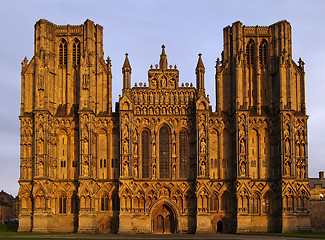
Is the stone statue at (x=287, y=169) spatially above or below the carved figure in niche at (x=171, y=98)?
below

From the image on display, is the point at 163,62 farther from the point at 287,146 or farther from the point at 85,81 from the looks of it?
the point at 287,146

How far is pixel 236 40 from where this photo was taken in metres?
74.9

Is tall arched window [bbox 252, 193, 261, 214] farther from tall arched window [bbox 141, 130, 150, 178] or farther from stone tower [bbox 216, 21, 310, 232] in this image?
tall arched window [bbox 141, 130, 150, 178]

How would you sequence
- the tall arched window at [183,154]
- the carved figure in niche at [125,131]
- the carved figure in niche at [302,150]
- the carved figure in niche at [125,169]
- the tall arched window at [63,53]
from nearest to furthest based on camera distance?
the carved figure in niche at [125,169], the carved figure in niche at [302,150], the carved figure in niche at [125,131], the tall arched window at [183,154], the tall arched window at [63,53]

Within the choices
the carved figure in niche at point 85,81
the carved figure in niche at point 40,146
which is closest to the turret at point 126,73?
the carved figure in niche at point 85,81

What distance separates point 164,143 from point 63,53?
1943 cm

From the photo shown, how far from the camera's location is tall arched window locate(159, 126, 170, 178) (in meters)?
72.0

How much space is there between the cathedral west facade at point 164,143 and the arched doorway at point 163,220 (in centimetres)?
13

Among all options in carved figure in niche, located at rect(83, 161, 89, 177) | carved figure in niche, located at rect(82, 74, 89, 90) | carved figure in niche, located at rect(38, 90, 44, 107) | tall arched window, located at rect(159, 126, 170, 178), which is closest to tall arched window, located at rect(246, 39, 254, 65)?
tall arched window, located at rect(159, 126, 170, 178)

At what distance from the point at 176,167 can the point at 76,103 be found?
16680mm

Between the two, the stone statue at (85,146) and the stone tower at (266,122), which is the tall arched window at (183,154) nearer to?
the stone tower at (266,122)

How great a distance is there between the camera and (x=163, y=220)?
70.9 metres

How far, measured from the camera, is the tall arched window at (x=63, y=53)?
75.9 m

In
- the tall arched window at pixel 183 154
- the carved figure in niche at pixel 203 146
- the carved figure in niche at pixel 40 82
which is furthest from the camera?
the tall arched window at pixel 183 154
